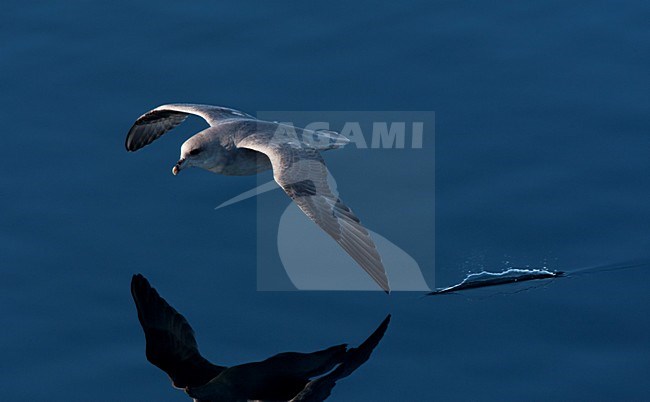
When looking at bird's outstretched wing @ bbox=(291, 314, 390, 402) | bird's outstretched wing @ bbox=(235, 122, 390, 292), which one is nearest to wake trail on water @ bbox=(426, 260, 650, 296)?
bird's outstretched wing @ bbox=(291, 314, 390, 402)

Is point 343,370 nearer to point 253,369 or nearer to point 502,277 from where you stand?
point 253,369

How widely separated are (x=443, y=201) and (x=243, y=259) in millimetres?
2051

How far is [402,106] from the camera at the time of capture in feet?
47.5

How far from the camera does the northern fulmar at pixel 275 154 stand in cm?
1173

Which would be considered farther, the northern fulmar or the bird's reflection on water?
the northern fulmar

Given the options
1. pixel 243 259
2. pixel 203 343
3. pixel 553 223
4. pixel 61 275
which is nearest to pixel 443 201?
pixel 553 223

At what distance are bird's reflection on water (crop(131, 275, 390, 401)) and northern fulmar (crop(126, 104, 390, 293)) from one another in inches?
30.9

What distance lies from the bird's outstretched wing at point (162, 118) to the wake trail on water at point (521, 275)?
3.05 m

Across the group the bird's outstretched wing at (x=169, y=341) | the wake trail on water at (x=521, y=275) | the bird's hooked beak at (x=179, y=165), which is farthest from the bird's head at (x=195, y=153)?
the wake trail on water at (x=521, y=275)

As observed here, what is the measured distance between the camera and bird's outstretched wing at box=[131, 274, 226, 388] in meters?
11.3

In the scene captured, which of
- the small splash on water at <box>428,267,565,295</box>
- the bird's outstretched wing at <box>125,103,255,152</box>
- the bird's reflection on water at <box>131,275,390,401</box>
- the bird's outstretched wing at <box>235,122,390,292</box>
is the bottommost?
the bird's reflection on water at <box>131,275,390,401</box>

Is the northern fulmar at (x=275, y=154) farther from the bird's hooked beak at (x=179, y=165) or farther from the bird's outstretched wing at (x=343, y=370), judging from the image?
the bird's outstretched wing at (x=343, y=370)

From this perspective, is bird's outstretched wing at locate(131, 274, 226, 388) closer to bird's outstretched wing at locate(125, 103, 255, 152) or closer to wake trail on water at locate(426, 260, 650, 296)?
bird's outstretched wing at locate(125, 103, 255, 152)

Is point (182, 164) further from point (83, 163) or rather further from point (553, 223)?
point (553, 223)
